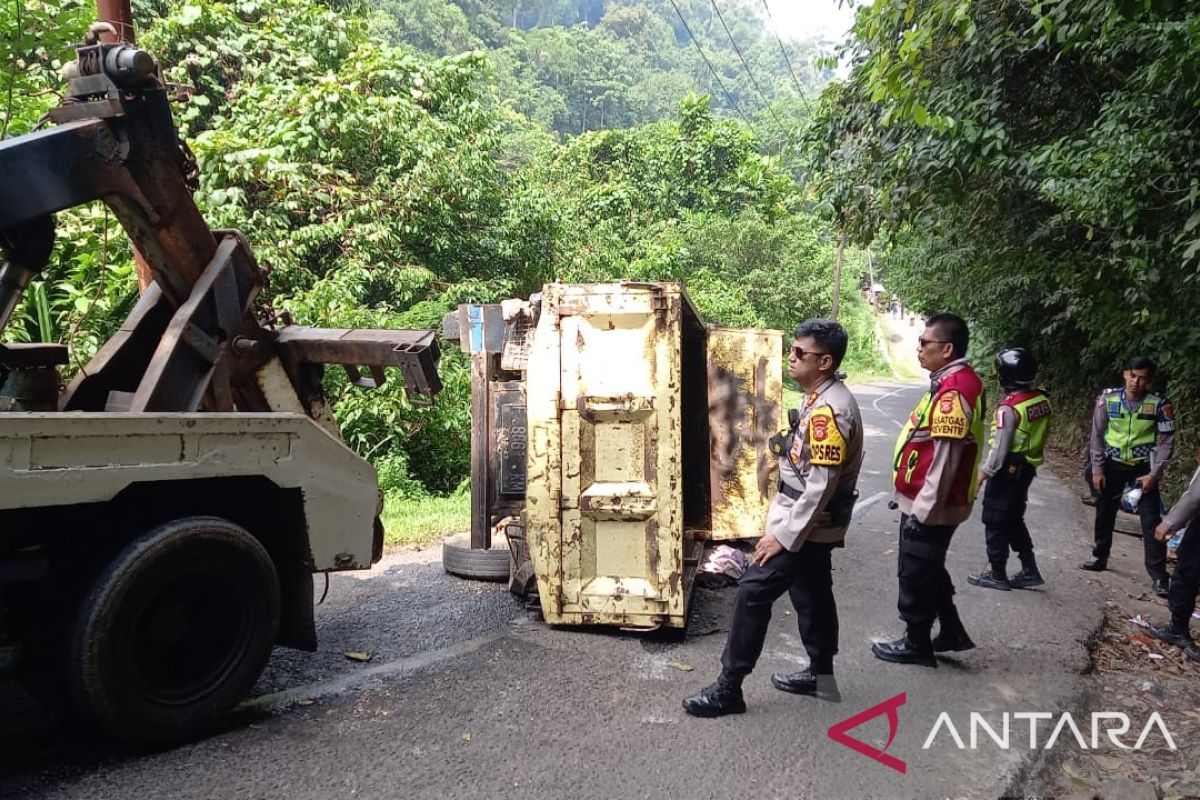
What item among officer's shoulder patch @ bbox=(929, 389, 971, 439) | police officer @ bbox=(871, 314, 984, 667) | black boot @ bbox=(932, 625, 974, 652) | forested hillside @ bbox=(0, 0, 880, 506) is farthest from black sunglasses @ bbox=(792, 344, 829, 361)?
forested hillside @ bbox=(0, 0, 880, 506)

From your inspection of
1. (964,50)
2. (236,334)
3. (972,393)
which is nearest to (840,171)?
(964,50)

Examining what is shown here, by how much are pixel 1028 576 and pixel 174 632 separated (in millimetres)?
5568

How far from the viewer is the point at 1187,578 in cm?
469

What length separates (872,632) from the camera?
15.5ft

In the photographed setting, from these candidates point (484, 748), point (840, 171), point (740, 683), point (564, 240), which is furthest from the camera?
point (564, 240)

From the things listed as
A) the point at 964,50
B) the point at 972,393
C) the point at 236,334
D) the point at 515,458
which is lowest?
the point at 515,458

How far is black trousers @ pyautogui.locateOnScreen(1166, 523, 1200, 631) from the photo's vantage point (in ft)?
15.3

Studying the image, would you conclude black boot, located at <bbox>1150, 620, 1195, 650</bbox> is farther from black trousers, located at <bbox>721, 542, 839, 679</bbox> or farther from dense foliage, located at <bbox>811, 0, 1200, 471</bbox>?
black trousers, located at <bbox>721, 542, 839, 679</bbox>

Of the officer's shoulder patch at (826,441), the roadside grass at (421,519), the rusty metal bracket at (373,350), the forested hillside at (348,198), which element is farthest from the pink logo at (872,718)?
the forested hillside at (348,198)

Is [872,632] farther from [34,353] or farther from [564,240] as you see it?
[564,240]

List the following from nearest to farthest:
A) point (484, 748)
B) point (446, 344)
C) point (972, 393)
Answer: point (484, 748)
point (972, 393)
point (446, 344)

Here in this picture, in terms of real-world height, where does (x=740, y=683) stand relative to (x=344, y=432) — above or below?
below

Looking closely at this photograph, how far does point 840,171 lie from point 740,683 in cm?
660

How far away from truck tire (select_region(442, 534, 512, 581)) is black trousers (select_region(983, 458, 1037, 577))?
3.45 metres
